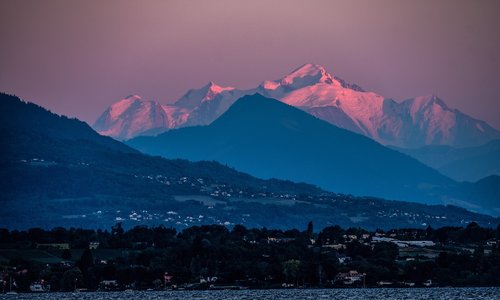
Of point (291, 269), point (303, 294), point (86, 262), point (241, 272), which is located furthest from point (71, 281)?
point (303, 294)

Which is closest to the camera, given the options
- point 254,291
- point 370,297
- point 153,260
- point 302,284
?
point 370,297

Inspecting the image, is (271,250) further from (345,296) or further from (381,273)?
(345,296)

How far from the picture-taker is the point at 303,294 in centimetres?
15350

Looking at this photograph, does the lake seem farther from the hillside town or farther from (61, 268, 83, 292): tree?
(61, 268, 83, 292): tree

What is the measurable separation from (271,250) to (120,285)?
26.8 m

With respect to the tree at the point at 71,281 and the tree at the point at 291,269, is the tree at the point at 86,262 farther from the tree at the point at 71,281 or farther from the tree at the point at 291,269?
the tree at the point at 291,269

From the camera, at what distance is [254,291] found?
163250 millimetres


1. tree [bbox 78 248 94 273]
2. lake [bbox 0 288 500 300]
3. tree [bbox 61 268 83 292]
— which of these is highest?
tree [bbox 78 248 94 273]

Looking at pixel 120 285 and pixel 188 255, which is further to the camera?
pixel 188 255

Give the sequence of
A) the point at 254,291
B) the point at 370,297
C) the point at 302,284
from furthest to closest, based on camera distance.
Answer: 1. the point at 302,284
2. the point at 254,291
3. the point at 370,297

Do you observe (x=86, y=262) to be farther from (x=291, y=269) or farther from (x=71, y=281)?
(x=291, y=269)

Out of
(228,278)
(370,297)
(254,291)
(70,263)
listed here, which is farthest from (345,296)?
(70,263)

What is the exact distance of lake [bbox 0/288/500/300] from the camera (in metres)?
143

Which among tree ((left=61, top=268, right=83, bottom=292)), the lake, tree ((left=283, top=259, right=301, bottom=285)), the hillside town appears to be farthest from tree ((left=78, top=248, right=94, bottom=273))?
tree ((left=283, top=259, right=301, bottom=285))
